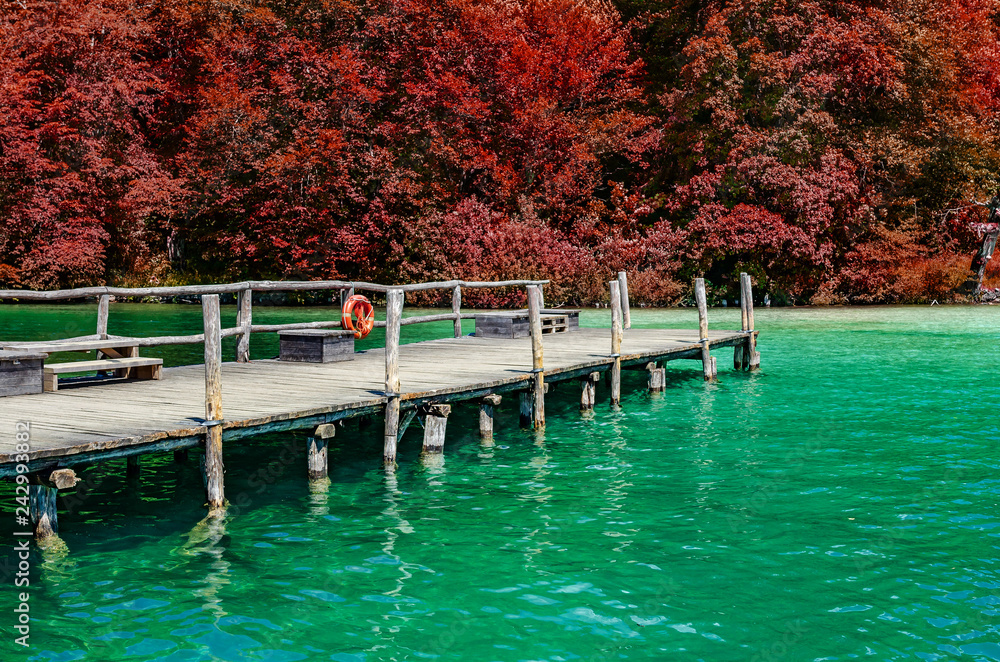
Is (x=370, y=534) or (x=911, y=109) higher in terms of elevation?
(x=911, y=109)

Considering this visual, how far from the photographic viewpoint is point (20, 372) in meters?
12.4

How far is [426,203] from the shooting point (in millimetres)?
45750

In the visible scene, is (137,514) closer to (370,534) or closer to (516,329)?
(370,534)

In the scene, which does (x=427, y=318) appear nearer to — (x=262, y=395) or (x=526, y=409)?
(x=526, y=409)

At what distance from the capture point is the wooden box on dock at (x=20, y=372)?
39.8 feet

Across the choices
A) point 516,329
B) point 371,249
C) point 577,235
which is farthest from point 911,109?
point 516,329

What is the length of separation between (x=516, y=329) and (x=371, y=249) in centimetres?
2550

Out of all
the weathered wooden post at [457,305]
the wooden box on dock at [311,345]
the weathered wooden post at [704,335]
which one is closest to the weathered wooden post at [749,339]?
the weathered wooden post at [704,335]

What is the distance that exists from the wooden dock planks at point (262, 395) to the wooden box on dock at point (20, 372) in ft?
0.82

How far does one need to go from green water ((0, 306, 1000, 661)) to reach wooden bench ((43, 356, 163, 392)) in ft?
2.63

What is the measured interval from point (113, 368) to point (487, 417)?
502 cm

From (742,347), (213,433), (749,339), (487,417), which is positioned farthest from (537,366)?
(742,347)

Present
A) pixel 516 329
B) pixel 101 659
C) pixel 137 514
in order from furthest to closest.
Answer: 1. pixel 516 329
2. pixel 137 514
3. pixel 101 659

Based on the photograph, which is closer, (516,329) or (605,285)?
(516,329)
